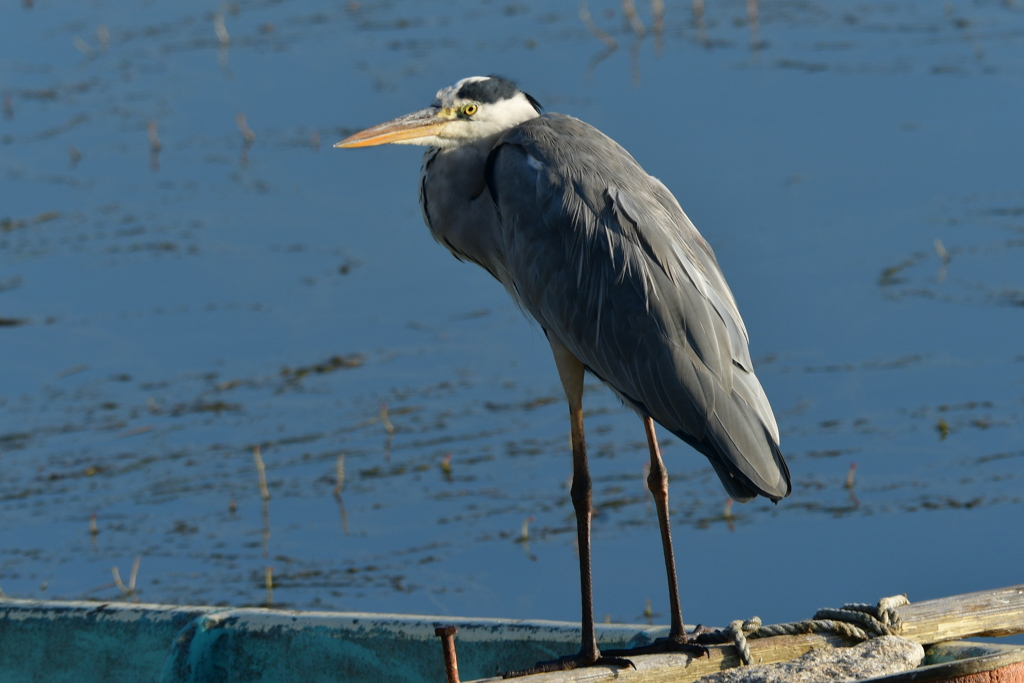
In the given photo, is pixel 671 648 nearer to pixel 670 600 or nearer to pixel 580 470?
pixel 670 600

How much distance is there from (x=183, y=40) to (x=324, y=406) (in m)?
5.73

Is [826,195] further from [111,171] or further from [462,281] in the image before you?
[111,171]

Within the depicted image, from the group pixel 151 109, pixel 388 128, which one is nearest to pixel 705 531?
pixel 388 128

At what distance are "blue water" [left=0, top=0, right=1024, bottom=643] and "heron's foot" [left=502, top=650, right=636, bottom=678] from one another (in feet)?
4.92

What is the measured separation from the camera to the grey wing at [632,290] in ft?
9.98

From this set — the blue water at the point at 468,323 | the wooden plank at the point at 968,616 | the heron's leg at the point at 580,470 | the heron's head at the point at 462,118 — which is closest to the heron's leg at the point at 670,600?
the heron's leg at the point at 580,470

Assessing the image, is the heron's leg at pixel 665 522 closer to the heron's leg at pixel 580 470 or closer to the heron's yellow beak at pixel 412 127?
the heron's leg at pixel 580 470

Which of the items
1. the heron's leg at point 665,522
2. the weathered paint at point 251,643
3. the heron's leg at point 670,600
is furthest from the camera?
the weathered paint at point 251,643

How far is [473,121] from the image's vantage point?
3688 millimetres

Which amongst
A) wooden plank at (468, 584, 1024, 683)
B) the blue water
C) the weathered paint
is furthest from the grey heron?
the blue water

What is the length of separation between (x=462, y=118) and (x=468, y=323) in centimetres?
308

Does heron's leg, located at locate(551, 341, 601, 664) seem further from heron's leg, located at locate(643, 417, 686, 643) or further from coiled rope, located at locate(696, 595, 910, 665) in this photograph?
coiled rope, located at locate(696, 595, 910, 665)

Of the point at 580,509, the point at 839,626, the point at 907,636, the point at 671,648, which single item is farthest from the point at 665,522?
the point at 907,636

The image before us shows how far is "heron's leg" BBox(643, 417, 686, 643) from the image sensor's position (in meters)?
3.12
